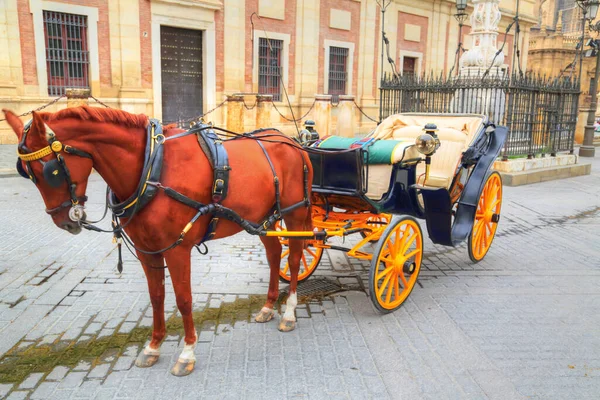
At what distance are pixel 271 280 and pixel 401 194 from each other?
1.54 meters

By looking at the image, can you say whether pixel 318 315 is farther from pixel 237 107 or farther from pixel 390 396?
pixel 237 107

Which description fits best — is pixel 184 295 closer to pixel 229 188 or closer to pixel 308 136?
pixel 229 188

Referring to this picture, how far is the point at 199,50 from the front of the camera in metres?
18.8

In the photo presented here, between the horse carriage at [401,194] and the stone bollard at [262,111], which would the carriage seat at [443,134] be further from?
the stone bollard at [262,111]

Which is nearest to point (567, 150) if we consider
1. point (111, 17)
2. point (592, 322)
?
point (592, 322)

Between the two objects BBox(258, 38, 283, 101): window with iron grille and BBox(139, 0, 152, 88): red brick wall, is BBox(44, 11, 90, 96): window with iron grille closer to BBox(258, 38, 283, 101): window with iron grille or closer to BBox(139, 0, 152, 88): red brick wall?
BBox(139, 0, 152, 88): red brick wall

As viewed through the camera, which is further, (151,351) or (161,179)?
(151,351)

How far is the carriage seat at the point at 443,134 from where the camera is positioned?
5801 millimetres

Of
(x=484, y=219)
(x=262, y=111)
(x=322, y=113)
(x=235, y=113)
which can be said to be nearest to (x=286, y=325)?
(x=484, y=219)

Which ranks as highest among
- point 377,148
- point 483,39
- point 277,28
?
point 277,28

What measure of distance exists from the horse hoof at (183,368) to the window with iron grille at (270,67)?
702 inches

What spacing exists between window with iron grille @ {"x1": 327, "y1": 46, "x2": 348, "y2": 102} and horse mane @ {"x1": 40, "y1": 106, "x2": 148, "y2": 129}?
65.4 feet

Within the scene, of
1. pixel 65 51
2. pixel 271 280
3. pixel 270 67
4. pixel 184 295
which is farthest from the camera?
pixel 270 67

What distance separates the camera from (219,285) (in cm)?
514
